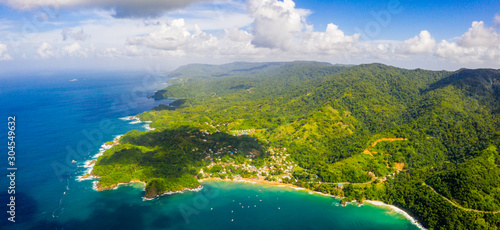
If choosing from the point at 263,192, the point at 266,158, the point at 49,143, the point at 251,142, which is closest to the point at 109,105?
the point at 49,143

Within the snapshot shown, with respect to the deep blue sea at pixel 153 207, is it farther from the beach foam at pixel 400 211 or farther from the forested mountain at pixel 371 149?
the forested mountain at pixel 371 149

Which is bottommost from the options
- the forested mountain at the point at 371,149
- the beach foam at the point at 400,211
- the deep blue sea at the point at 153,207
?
the deep blue sea at the point at 153,207

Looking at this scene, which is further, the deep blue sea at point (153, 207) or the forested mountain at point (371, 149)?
the forested mountain at point (371, 149)

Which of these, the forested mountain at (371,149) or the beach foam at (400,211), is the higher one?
the forested mountain at (371,149)

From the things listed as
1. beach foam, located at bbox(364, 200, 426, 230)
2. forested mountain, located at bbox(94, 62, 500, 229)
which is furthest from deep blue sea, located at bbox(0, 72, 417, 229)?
forested mountain, located at bbox(94, 62, 500, 229)

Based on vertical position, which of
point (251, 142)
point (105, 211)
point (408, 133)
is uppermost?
point (408, 133)

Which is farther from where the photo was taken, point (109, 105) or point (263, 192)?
point (109, 105)

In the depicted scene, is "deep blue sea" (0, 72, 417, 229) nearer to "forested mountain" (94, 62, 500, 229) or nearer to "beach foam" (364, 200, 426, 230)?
"beach foam" (364, 200, 426, 230)

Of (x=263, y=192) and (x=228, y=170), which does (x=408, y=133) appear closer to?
(x=263, y=192)

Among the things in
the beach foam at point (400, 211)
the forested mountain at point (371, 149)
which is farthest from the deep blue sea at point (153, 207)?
the forested mountain at point (371, 149)
